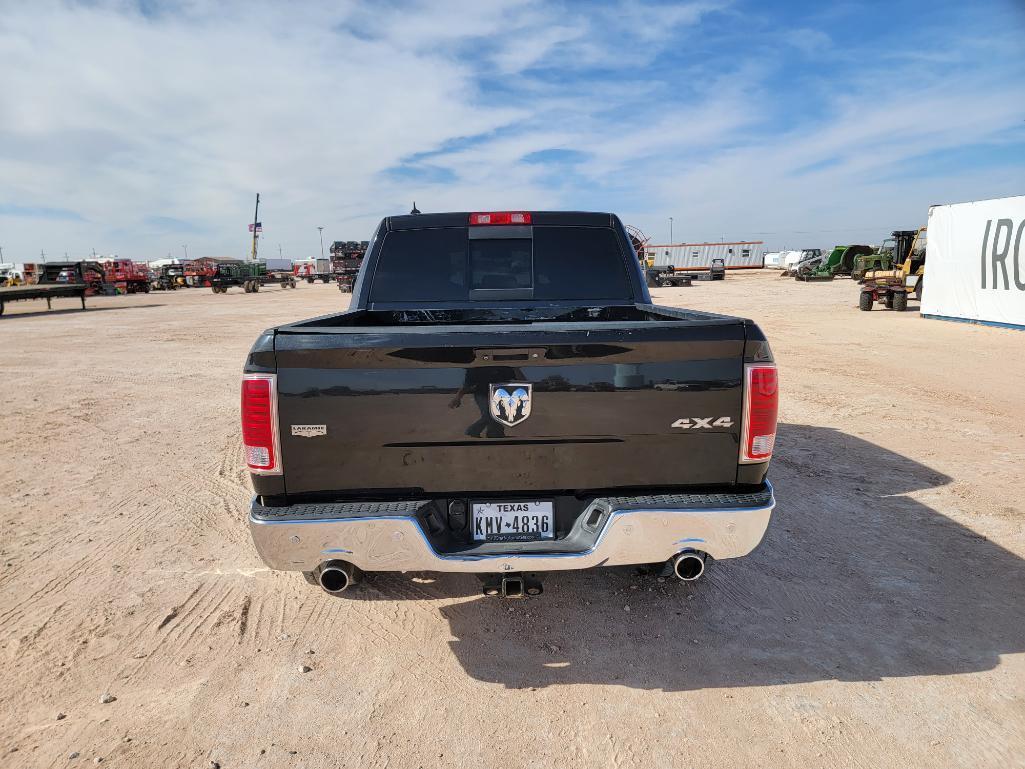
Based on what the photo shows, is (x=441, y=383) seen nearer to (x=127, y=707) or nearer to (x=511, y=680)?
(x=511, y=680)

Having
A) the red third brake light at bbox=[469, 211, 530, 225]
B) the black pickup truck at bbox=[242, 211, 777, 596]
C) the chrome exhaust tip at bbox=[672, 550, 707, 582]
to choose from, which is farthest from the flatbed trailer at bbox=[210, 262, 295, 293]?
the chrome exhaust tip at bbox=[672, 550, 707, 582]

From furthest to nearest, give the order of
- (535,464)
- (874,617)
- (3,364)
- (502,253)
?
(3,364) → (502,253) → (874,617) → (535,464)

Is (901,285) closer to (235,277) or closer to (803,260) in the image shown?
(803,260)

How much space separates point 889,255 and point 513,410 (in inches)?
1151

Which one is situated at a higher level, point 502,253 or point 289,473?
point 502,253

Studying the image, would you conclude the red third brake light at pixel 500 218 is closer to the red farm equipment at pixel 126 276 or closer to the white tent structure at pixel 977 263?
the white tent structure at pixel 977 263

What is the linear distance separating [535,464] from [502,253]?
215cm

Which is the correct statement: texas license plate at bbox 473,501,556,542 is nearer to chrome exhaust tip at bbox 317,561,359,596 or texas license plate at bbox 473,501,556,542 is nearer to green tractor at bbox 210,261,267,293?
chrome exhaust tip at bbox 317,561,359,596

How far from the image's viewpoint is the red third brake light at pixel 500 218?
4.34 meters

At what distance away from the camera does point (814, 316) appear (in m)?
18.4

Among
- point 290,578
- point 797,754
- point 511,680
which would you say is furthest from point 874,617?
point 290,578

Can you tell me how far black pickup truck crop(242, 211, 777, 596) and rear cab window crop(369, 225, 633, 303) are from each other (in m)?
1.76

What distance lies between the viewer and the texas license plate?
2.69 meters

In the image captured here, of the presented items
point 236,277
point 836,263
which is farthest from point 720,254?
point 236,277
